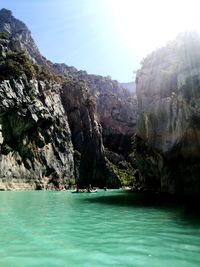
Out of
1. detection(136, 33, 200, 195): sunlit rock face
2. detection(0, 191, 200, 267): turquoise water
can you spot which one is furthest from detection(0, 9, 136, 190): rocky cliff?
detection(0, 191, 200, 267): turquoise water

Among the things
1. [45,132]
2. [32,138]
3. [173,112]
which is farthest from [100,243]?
[45,132]

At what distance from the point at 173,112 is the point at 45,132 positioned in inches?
2568

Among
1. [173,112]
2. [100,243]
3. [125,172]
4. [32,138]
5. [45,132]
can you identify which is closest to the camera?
[100,243]

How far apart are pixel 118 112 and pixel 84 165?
55025mm

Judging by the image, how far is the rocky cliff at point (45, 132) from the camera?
339 feet

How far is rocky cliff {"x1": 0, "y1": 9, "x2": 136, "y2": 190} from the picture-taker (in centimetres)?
10331

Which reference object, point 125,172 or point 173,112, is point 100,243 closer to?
point 173,112

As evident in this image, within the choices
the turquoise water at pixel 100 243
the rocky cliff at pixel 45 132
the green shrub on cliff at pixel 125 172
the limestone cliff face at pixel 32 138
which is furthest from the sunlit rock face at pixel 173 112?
the green shrub on cliff at pixel 125 172

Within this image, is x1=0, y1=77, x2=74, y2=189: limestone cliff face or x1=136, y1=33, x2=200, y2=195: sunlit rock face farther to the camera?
x1=0, y1=77, x2=74, y2=189: limestone cliff face

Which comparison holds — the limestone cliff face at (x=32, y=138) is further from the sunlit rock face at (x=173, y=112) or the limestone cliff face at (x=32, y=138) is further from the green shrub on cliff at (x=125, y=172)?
the sunlit rock face at (x=173, y=112)

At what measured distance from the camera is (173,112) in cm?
5466

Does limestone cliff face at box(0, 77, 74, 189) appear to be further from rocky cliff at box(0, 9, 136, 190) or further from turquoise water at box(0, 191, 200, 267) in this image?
turquoise water at box(0, 191, 200, 267)

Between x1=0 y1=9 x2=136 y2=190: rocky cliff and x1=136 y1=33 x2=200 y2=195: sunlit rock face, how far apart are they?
39.2m

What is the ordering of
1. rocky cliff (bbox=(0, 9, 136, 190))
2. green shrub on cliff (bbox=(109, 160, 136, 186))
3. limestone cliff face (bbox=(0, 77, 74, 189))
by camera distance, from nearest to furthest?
1. limestone cliff face (bbox=(0, 77, 74, 189))
2. rocky cliff (bbox=(0, 9, 136, 190))
3. green shrub on cliff (bbox=(109, 160, 136, 186))
